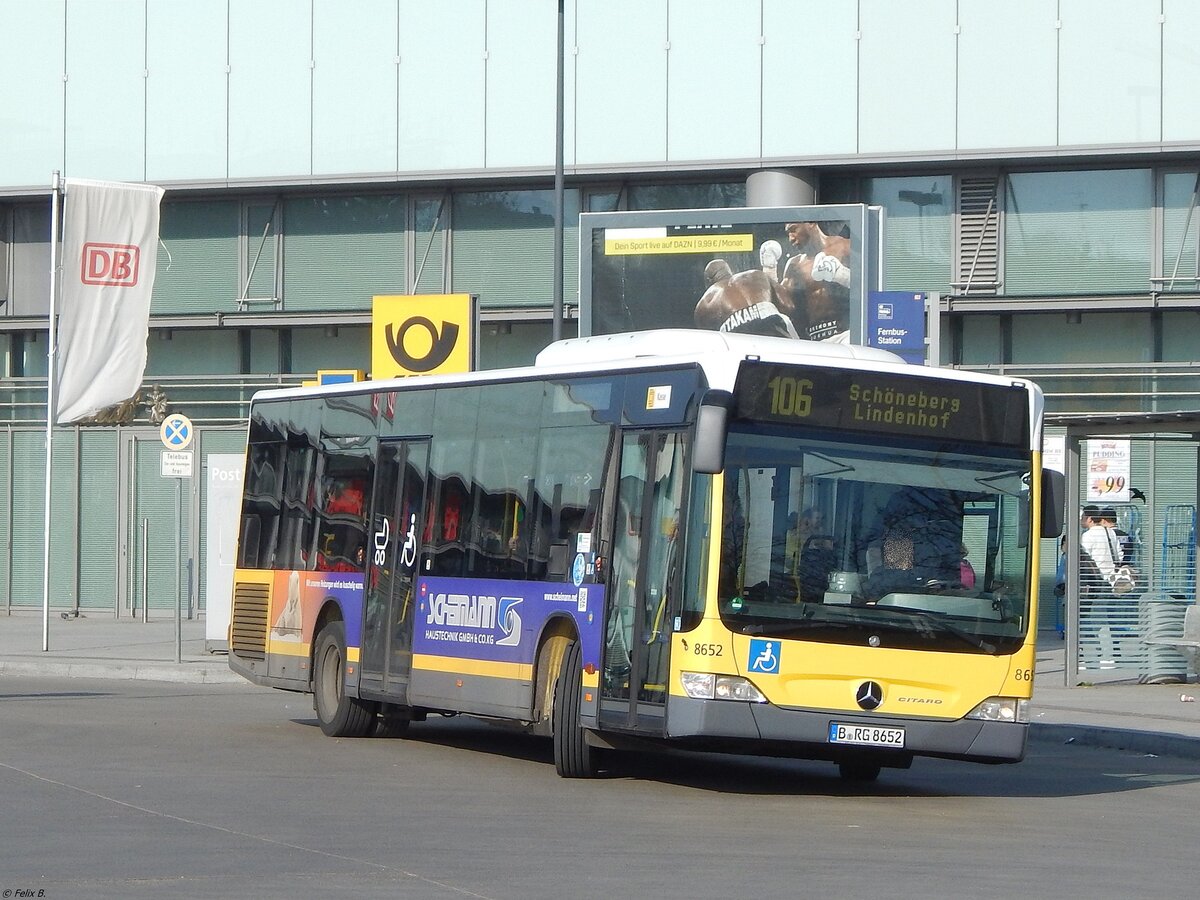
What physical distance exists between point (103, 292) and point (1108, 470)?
14.7 m

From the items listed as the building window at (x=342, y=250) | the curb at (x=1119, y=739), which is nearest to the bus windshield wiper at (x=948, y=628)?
the curb at (x=1119, y=739)

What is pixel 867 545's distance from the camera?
40.8 feet

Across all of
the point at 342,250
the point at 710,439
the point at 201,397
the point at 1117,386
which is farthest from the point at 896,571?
the point at 201,397

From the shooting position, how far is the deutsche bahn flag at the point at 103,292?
2562cm

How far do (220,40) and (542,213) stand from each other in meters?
6.13

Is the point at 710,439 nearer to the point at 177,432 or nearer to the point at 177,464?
the point at 177,464

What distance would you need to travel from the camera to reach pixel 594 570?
43.8 feet

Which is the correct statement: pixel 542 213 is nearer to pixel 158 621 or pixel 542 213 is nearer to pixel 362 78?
pixel 362 78

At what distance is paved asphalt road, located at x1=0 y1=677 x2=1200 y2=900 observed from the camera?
Answer: 905cm

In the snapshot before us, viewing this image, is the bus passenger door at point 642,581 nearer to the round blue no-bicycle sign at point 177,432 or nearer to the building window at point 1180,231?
the round blue no-bicycle sign at point 177,432

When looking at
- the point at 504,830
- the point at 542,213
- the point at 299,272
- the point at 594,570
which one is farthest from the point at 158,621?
the point at 504,830

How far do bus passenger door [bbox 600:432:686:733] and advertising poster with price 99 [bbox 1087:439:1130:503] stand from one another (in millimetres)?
18610

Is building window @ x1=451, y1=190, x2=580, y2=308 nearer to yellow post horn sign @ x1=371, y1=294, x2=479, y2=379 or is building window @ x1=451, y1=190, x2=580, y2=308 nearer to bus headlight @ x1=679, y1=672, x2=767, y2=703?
yellow post horn sign @ x1=371, y1=294, x2=479, y2=379

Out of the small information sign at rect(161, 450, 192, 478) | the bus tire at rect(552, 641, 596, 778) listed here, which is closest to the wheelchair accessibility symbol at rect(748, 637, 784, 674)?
the bus tire at rect(552, 641, 596, 778)
